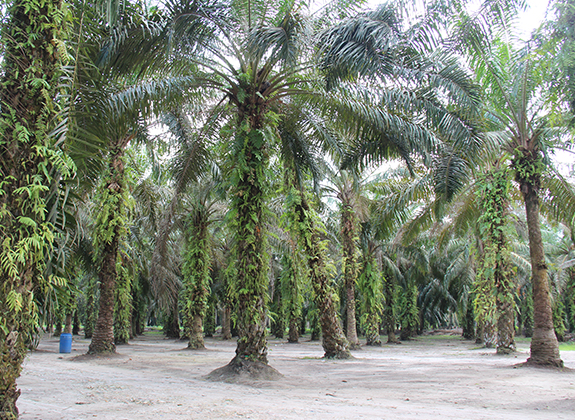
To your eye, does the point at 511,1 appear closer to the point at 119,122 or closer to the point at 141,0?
the point at 141,0

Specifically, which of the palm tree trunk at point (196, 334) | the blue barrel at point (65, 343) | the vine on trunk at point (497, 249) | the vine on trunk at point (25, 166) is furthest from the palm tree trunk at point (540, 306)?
the blue barrel at point (65, 343)

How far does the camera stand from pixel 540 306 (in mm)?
10750

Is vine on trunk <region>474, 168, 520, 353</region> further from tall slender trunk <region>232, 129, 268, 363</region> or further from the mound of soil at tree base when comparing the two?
the mound of soil at tree base

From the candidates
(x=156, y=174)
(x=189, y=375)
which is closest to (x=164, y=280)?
(x=156, y=174)

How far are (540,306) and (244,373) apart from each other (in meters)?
Result: 7.65

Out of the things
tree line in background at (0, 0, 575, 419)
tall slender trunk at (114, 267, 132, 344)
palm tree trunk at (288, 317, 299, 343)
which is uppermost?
tree line in background at (0, 0, 575, 419)

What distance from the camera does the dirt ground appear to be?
5.37 meters

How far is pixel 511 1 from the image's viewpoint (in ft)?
26.1

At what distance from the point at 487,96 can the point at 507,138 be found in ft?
4.42

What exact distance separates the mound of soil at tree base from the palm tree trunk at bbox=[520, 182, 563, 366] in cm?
656

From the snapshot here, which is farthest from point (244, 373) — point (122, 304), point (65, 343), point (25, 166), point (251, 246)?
point (122, 304)

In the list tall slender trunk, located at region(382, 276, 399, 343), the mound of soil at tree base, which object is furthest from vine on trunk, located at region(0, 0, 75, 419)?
tall slender trunk, located at region(382, 276, 399, 343)

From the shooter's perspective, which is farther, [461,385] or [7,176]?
[461,385]

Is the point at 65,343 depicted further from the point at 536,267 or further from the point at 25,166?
the point at 536,267
